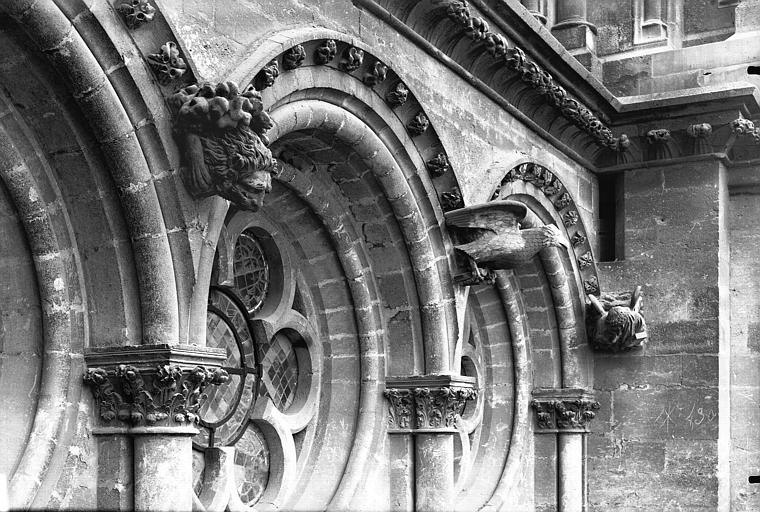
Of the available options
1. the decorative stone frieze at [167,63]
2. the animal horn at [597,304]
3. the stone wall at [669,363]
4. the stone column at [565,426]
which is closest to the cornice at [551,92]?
the stone wall at [669,363]

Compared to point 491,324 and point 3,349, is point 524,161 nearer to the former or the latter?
point 491,324

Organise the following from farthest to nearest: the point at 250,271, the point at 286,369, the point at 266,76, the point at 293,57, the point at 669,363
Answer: the point at 669,363
the point at 286,369
the point at 250,271
the point at 293,57
the point at 266,76

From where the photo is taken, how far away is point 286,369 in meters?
6.68

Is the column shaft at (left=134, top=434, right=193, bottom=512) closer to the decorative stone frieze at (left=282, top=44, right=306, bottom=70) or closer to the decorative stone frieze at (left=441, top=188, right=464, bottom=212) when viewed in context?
the decorative stone frieze at (left=282, top=44, right=306, bottom=70)

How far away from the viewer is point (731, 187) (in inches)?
380

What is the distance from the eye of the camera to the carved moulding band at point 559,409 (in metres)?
8.91

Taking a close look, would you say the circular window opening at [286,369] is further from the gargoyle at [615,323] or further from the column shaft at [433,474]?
the gargoyle at [615,323]

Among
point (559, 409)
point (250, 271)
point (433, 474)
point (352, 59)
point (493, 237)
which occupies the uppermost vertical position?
point (352, 59)

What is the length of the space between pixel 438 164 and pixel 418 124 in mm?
316

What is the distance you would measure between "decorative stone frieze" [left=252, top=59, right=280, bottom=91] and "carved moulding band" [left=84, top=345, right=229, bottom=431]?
4.23ft

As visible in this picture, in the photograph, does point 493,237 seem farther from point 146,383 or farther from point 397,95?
point 146,383

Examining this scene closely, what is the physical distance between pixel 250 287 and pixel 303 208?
1.82 feet


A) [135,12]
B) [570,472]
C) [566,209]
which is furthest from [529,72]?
[135,12]

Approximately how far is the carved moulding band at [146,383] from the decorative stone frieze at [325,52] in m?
1.77
